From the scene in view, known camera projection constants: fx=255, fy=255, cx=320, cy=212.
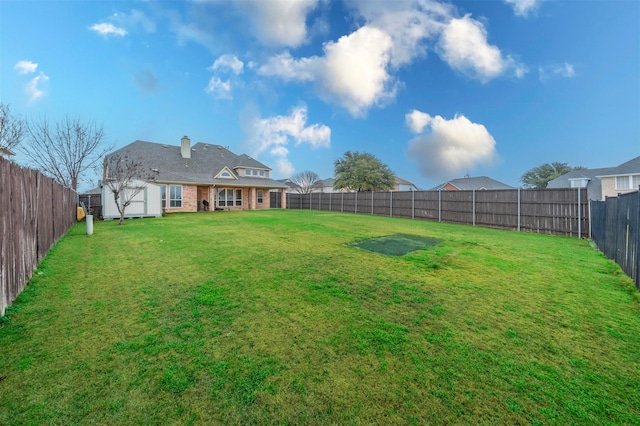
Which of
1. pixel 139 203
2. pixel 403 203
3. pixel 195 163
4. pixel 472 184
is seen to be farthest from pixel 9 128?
pixel 472 184

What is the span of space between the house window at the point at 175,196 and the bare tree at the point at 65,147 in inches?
240

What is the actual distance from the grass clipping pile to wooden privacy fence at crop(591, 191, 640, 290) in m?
3.54

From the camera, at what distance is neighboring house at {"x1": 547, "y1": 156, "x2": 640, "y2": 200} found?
75.5ft

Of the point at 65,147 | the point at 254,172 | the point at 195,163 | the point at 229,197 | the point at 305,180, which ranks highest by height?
the point at 305,180

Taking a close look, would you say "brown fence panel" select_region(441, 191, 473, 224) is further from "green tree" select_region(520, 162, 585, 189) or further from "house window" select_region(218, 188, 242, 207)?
"green tree" select_region(520, 162, 585, 189)

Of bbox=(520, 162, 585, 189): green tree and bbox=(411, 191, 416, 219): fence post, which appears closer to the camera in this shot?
bbox=(411, 191, 416, 219): fence post

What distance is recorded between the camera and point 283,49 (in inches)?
663

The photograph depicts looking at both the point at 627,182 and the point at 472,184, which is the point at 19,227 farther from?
the point at 472,184

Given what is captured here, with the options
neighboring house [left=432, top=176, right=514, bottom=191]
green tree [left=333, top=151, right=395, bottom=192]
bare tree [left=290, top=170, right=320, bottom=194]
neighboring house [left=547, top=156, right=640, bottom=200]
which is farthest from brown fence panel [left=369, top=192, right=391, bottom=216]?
bare tree [left=290, top=170, right=320, bottom=194]

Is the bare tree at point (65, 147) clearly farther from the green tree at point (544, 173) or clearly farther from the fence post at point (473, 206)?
the green tree at point (544, 173)

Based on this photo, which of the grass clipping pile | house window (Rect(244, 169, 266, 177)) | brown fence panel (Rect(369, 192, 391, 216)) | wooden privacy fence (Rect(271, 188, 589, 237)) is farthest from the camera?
house window (Rect(244, 169, 266, 177))

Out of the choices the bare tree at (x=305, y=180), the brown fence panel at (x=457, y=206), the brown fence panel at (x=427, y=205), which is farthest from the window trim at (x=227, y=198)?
the bare tree at (x=305, y=180)

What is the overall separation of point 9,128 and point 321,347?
22.7 meters

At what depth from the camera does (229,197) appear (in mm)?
24000
